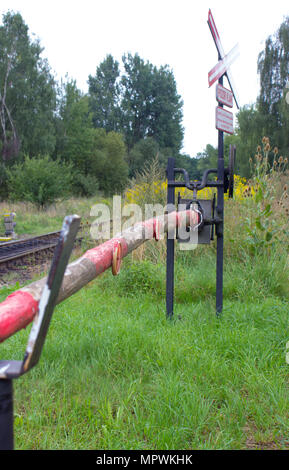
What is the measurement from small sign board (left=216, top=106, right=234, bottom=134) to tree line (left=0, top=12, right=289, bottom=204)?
3714 mm

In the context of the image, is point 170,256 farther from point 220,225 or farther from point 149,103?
point 149,103

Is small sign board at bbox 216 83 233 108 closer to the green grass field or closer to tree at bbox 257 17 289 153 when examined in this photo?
the green grass field

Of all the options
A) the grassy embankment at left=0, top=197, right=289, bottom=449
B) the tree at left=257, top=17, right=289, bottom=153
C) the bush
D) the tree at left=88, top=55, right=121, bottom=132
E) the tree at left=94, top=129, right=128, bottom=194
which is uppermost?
the tree at left=88, top=55, right=121, bottom=132

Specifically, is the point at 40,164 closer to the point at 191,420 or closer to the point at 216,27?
the point at 216,27

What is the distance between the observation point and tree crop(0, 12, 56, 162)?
3066 centimetres

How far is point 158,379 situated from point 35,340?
5.39 feet

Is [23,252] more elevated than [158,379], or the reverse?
[158,379]

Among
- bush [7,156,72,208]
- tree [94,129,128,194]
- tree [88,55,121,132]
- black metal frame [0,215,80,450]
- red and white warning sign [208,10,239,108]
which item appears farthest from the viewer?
tree [88,55,121,132]

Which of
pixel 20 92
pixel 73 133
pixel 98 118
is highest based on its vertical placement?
pixel 98 118

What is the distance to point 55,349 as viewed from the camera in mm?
2822

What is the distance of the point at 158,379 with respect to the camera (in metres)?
2.40

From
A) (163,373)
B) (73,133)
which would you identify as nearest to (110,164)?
(73,133)

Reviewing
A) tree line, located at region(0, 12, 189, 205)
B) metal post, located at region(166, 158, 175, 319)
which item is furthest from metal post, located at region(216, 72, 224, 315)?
tree line, located at region(0, 12, 189, 205)
